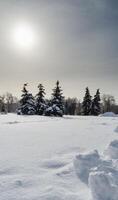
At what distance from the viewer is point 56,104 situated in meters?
35.6

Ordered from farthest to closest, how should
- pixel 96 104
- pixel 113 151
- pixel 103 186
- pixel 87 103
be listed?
pixel 96 104
pixel 87 103
pixel 113 151
pixel 103 186

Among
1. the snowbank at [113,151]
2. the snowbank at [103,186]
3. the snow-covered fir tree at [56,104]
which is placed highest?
the snow-covered fir tree at [56,104]

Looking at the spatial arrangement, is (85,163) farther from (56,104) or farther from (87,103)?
(87,103)

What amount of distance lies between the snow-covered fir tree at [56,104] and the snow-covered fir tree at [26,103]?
119 inches

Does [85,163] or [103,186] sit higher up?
[85,163]

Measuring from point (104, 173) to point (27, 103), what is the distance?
3274cm

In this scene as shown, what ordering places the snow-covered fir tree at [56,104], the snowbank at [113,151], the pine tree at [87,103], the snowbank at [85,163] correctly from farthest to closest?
the pine tree at [87,103], the snow-covered fir tree at [56,104], the snowbank at [113,151], the snowbank at [85,163]

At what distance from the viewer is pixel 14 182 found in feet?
15.1

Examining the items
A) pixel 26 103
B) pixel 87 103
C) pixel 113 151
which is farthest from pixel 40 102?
pixel 113 151

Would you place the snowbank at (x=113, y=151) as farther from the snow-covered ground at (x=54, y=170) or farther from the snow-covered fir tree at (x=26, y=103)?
the snow-covered fir tree at (x=26, y=103)

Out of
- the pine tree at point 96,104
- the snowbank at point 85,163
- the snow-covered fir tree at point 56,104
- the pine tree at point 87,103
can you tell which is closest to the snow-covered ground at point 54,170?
the snowbank at point 85,163

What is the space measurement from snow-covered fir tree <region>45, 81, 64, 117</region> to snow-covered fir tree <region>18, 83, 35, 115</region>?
9.93 ft

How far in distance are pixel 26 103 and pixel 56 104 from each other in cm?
478

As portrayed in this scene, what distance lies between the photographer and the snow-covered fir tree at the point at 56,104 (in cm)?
3384
